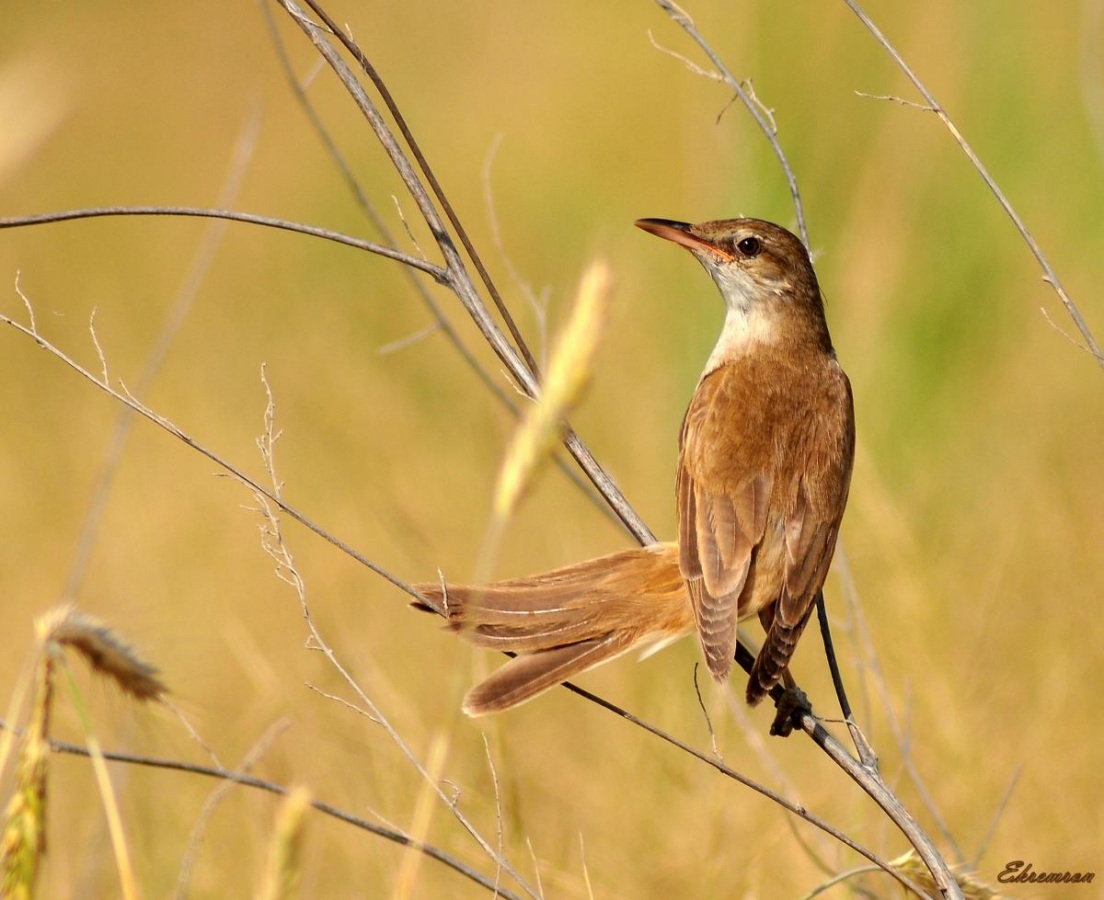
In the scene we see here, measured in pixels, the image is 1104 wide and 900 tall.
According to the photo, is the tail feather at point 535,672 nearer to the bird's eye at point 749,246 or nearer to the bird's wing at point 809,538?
the bird's wing at point 809,538

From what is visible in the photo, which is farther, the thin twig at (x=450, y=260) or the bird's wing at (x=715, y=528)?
the bird's wing at (x=715, y=528)

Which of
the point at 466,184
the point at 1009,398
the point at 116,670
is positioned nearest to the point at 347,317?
the point at 466,184

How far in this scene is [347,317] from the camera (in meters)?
8.05

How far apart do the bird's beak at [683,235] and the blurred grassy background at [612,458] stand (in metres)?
0.53

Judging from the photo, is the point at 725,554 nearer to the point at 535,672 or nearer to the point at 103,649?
the point at 535,672

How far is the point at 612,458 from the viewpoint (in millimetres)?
6516

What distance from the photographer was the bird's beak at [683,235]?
3.62 m

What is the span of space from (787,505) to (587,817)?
5.07ft

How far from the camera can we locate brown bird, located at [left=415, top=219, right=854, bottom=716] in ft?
9.35

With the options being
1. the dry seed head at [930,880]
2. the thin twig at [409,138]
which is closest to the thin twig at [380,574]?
the dry seed head at [930,880]

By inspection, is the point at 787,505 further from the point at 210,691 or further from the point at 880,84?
the point at 880,84

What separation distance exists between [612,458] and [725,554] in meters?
3.43

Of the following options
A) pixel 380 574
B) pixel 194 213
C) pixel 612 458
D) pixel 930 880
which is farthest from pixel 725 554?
pixel 612 458

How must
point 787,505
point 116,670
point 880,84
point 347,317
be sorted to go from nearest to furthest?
point 116,670 < point 787,505 < point 880,84 < point 347,317
